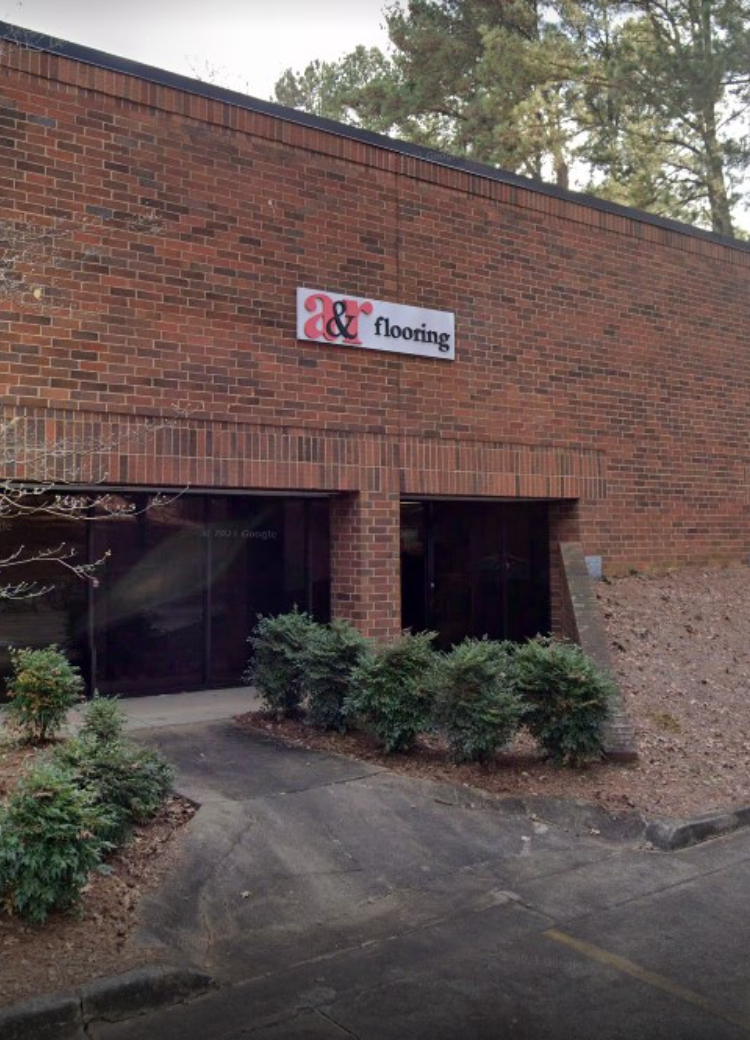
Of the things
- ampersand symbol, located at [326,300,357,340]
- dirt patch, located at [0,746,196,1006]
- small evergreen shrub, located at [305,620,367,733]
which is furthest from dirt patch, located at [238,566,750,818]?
ampersand symbol, located at [326,300,357,340]

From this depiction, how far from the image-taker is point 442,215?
1078 centimetres

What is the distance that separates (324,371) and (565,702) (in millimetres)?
4233

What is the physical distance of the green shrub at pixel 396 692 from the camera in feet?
24.9

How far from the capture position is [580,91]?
75.8ft

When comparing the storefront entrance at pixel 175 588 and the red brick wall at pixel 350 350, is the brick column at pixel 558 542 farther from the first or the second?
the storefront entrance at pixel 175 588

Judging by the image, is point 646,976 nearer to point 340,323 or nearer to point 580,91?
point 340,323

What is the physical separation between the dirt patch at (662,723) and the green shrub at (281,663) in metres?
0.22

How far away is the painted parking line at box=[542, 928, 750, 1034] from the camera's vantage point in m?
4.29

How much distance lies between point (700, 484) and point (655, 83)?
42.6ft

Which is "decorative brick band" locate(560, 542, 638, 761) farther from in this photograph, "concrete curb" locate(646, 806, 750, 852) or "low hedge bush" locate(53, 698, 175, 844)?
"low hedge bush" locate(53, 698, 175, 844)

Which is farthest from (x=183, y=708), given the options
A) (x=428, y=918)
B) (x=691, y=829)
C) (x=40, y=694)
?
(x=691, y=829)

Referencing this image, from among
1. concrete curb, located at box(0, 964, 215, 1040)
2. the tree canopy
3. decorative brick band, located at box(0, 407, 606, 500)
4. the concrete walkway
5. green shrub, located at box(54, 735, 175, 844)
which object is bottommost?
concrete curb, located at box(0, 964, 215, 1040)

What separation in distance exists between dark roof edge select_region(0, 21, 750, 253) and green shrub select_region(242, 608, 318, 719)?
198 inches

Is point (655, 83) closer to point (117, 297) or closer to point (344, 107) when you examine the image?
point (344, 107)
